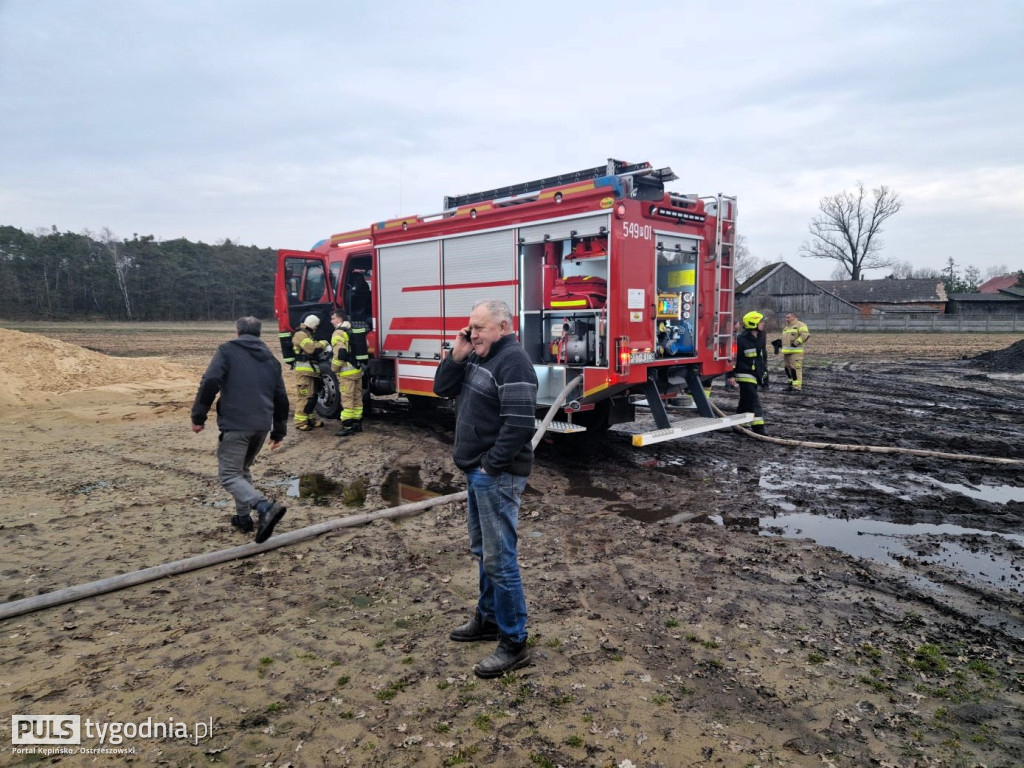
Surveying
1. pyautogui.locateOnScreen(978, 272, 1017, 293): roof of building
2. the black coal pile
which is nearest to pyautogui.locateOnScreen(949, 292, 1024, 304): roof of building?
the black coal pile

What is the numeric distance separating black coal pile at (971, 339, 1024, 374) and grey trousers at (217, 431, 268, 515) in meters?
20.0

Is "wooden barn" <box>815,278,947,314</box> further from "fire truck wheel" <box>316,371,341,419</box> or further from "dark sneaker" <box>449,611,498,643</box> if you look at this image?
"dark sneaker" <box>449,611,498,643</box>

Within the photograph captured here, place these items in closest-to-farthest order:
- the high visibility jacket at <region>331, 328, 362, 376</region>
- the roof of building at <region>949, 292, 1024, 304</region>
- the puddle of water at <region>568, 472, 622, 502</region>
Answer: the puddle of water at <region>568, 472, 622, 502</region> < the high visibility jacket at <region>331, 328, 362, 376</region> < the roof of building at <region>949, 292, 1024, 304</region>

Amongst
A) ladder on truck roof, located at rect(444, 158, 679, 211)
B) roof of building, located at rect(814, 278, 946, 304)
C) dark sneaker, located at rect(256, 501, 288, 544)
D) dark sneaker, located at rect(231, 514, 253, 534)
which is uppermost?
roof of building, located at rect(814, 278, 946, 304)

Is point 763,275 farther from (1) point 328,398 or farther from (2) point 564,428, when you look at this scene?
(2) point 564,428

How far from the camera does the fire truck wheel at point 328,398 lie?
10.7 m

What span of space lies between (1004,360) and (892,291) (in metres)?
36.6

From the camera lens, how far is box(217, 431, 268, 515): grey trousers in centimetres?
524

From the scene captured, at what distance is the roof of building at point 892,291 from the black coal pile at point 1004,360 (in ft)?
101

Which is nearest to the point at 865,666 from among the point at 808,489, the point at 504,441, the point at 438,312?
the point at 504,441

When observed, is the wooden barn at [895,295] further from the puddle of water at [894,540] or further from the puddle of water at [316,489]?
the puddle of water at [316,489]

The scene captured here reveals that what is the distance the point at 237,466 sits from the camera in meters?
5.32

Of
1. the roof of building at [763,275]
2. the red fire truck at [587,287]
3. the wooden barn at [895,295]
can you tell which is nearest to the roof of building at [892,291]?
the wooden barn at [895,295]

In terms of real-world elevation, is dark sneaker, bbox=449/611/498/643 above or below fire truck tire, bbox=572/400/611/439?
below
